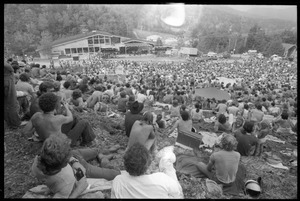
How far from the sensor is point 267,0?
Result: 133cm

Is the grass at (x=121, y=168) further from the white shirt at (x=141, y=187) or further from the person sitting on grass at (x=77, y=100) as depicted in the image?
the person sitting on grass at (x=77, y=100)

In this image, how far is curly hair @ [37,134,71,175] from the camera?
1948 mm

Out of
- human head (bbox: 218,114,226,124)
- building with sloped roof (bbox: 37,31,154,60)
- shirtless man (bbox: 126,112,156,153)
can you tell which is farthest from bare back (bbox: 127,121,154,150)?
building with sloped roof (bbox: 37,31,154,60)

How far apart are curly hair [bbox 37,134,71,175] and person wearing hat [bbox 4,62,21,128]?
87.8 inches

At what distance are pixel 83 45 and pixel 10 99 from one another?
37.5 m

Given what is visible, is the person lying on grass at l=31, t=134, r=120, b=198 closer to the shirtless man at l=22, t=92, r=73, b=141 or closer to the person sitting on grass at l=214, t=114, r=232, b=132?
the shirtless man at l=22, t=92, r=73, b=141

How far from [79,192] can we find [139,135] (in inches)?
52.3

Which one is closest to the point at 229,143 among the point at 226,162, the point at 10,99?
the point at 226,162

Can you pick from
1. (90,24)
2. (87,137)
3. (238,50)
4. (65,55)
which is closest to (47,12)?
(90,24)

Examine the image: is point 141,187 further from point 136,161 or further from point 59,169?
point 59,169

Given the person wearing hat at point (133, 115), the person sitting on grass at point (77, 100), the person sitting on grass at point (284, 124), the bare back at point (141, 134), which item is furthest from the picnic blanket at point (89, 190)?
the person sitting on grass at point (284, 124)

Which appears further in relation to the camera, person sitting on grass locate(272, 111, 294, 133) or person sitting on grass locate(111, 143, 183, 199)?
person sitting on grass locate(272, 111, 294, 133)

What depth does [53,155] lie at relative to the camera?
196cm

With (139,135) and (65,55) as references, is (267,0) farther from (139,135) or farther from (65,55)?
(65,55)
